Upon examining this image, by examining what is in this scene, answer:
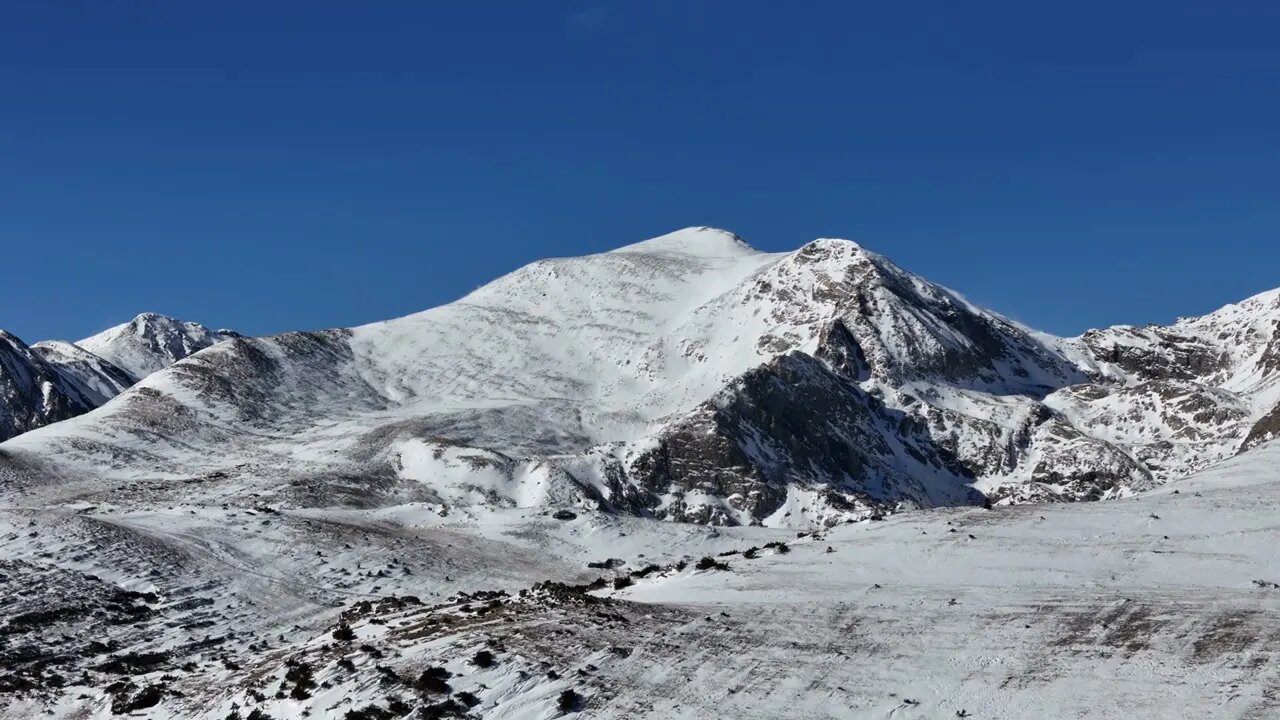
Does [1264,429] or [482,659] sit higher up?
[1264,429]

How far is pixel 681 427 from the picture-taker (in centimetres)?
15275

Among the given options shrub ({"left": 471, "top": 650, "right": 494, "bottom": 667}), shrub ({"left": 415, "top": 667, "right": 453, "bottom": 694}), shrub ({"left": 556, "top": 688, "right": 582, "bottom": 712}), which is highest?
shrub ({"left": 471, "top": 650, "right": 494, "bottom": 667})

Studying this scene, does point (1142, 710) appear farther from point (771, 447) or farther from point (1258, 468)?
point (771, 447)

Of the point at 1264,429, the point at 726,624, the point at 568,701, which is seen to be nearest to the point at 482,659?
the point at 568,701

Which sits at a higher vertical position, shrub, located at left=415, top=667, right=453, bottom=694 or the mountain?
the mountain

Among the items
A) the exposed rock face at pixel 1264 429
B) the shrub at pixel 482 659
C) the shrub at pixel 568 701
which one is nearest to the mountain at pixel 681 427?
the exposed rock face at pixel 1264 429

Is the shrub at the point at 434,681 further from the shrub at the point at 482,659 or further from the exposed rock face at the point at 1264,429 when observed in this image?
the exposed rock face at the point at 1264,429

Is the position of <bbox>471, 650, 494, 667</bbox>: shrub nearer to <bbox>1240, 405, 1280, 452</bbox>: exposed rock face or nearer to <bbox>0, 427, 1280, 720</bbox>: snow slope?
<bbox>0, 427, 1280, 720</bbox>: snow slope

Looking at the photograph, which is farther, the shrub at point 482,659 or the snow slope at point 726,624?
the shrub at point 482,659

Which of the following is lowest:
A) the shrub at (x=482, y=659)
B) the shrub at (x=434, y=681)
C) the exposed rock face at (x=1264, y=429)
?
the shrub at (x=434, y=681)

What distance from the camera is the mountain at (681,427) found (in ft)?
440

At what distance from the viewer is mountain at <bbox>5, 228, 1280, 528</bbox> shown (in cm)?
13425

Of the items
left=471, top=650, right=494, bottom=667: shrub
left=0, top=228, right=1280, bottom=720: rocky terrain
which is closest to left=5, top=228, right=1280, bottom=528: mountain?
left=0, top=228, right=1280, bottom=720: rocky terrain

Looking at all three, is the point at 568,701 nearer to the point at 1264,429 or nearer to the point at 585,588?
the point at 585,588
